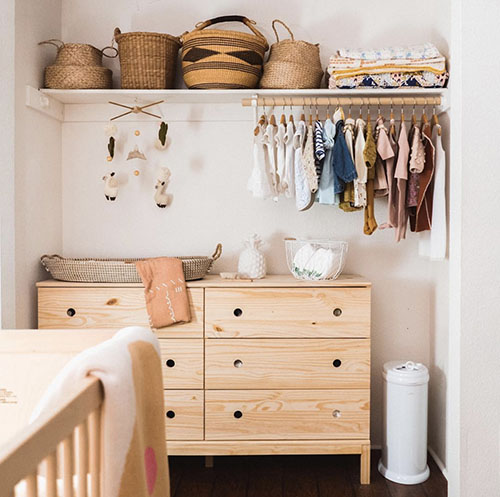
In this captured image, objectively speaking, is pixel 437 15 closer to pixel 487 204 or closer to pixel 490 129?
pixel 490 129

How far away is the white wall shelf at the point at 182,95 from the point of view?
260 cm

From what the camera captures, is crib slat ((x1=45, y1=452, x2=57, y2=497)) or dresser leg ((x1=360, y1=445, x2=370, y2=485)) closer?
crib slat ((x1=45, y1=452, x2=57, y2=497))

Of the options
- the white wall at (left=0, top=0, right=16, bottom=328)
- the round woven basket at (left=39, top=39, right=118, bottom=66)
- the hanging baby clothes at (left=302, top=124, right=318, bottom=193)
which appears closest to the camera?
the white wall at (left=0, top=0, right=16, bottom=328)

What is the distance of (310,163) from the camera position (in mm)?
2566

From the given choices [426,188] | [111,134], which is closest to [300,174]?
[426,188]

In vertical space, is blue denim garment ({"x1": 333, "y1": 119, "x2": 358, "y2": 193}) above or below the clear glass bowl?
above

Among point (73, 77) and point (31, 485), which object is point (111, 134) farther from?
point (31, 485)

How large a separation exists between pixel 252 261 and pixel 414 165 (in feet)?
2.72

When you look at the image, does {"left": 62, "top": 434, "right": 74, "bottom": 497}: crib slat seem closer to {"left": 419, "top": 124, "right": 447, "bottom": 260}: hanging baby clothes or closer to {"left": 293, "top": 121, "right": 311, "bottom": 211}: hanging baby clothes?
{"left": 293, "top": 121, "right": 311, "bottom": 211}: hanging baby clothes

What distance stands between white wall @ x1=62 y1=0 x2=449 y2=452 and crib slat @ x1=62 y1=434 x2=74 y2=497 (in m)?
2.11

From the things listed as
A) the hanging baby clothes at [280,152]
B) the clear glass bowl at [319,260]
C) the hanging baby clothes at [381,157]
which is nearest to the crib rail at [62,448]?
the clear glass bowl at [319,260]

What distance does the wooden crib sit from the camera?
→ 65 cm

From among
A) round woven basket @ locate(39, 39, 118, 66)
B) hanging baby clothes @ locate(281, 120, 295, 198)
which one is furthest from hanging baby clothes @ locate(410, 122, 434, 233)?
round woven basket @ locate(39, 39, 118, 66)

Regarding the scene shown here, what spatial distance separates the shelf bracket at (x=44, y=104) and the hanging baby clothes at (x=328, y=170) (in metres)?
1.28
